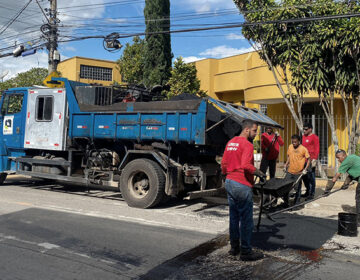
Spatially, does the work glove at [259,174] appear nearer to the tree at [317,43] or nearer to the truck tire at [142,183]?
the truck tire at [142,183]

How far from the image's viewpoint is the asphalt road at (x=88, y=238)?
414 cm

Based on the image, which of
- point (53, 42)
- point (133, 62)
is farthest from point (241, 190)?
point (133, 62)

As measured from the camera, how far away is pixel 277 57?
11.5 meters

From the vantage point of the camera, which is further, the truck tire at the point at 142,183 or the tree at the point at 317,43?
the tree at the point at 317,43

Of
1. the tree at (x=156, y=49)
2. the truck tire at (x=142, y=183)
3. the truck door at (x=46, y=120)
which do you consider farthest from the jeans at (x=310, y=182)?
the tree at (x=156, y=49)

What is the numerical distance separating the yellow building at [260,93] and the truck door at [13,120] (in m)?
8.53

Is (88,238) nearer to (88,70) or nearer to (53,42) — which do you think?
(53,42)

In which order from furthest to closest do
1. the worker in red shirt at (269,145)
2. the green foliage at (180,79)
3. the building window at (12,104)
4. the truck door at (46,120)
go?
the green foliage at (180,79)
the building window at (12,104)
the truck door at (46,120)
the worker in red shirt at (269,145)

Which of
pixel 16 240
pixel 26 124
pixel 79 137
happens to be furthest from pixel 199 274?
pixel 26 124

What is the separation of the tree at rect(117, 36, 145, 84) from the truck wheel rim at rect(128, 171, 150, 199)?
12935 mm

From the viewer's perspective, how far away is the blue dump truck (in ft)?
24.4

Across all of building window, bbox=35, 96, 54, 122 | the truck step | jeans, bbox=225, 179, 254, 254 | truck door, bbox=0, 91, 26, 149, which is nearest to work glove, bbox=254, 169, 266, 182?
jeans, bbox=225, 179, 254, 254

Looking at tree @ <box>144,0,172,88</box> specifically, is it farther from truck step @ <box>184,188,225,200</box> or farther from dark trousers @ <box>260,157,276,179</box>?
truck step @ <box>184,188,225,200</box>

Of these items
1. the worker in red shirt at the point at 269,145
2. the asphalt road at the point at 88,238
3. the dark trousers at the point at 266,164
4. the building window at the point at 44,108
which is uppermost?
the building window at the point at 44,108
